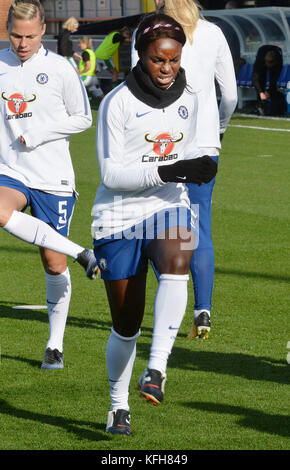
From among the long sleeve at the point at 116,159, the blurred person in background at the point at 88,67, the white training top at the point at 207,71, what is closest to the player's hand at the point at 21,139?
the white training top at the point at 207,71

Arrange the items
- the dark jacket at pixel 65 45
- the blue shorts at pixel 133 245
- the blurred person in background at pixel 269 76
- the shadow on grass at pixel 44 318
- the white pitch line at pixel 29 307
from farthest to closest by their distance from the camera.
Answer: the dark jacket at pixel 65 45
the blurred person in background at pixel 269 76
the white pitch line at pixel 29 307
the shadow on grass at pixel 44 318
the blue shorts at pixel 133 245

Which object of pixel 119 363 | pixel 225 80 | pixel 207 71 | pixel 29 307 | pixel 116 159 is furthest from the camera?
pixel 29 307

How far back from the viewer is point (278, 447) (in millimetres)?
4617

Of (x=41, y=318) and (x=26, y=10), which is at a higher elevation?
(x=26, y=10)

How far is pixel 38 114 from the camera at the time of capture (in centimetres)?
609

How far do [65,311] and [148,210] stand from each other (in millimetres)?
1903

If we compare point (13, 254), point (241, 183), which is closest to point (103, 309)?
point (13, 254)

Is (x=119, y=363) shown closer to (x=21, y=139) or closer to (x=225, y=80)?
(x=21, y=139)

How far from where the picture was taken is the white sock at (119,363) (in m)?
4.62

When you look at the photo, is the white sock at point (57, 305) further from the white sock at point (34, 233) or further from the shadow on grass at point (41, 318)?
the shadow on grass at point (41, 318)

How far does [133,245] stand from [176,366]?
1.81 meters

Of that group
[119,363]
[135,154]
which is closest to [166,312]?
[119,363]

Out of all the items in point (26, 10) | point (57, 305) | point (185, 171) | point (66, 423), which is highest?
point (26, 10)

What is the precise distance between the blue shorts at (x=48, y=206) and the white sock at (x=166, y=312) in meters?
1.97
